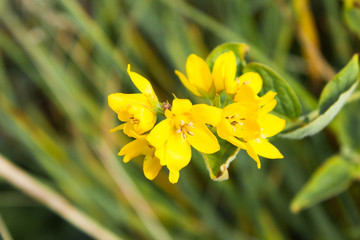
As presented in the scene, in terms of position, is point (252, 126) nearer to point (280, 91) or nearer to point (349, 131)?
point (280, 91)

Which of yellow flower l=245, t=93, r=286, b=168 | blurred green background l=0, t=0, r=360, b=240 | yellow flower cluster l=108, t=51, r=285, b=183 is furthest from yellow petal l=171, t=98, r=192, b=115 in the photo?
blurred green background l=0, t=0, r=360, b=240

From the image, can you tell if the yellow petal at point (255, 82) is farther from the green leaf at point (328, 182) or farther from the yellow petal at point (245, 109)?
the green leaf at point (328, 182)

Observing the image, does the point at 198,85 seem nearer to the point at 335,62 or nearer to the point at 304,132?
the point at 304,132

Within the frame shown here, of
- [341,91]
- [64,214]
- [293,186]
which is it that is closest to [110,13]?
[64,214]

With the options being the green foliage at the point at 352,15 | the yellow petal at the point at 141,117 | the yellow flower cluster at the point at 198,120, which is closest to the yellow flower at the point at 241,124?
the yellow flower cluster at the point at 198,120

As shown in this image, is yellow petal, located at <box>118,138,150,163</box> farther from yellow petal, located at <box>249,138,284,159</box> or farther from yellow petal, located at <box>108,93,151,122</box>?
yellow petal, located at <box>249,138,284,159</box>

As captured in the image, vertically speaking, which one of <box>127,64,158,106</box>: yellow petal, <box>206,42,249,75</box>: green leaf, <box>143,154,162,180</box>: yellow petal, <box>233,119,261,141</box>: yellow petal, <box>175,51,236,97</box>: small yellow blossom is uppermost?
<box>206,42,249,75</box>: green leaf

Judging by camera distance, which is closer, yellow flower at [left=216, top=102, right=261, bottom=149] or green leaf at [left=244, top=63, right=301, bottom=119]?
yellow flower at [left=216, top=102, right=261, bottom=149]
